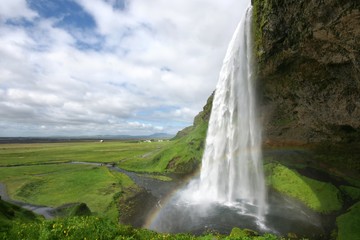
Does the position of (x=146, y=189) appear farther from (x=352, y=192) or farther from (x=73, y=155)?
(x=73, y=155)

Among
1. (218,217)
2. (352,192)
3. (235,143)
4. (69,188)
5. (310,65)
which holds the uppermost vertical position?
(310,65)

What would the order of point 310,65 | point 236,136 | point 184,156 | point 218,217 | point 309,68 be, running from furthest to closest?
point 184,156 < point 236,136 < point 309,68 < point 310,65 < point 218,217

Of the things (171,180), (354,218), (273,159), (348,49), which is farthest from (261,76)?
(171,180)

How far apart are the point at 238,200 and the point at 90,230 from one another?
32.1m

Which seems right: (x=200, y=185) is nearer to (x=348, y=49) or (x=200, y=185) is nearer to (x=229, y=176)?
(x=229, y=176)

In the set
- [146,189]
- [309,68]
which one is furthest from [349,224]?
[146,189]

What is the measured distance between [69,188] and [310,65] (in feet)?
144

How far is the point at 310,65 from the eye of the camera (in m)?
33.0

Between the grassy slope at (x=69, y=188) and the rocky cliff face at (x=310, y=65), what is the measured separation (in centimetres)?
2977

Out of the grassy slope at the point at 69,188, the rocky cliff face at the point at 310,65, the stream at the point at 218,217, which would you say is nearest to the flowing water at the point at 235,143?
the stream at the point at 218,217

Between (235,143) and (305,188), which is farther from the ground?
(235,143)

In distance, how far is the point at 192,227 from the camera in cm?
2852

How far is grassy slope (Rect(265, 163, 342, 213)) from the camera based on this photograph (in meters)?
34.2

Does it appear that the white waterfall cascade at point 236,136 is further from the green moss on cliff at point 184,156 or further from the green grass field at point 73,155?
the green grass field at point 73,155
